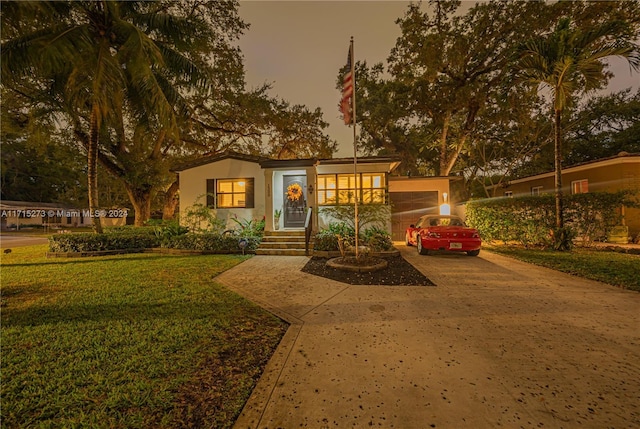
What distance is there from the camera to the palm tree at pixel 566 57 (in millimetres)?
7922

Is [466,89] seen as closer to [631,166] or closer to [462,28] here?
[462,28]

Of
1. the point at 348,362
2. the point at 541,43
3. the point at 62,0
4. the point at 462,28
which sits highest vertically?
the point at 462,28

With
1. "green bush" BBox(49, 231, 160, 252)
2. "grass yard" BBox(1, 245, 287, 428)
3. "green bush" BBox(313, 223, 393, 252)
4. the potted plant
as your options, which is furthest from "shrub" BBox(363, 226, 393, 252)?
"green bush" BBox(49, 231, 160, 252)

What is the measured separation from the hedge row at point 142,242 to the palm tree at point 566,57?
1206 cm

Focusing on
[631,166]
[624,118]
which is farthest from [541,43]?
[624,118]

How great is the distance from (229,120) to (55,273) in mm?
13339

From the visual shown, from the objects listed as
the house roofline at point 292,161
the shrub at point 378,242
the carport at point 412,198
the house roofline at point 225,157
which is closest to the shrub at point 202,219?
the house roofline at point 225,157

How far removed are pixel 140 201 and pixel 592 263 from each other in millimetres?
22183

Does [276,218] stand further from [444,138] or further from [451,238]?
[444,138]

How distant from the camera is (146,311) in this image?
4.13m

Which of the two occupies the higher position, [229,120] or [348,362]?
[229,120]

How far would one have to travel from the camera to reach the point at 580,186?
1391 cm

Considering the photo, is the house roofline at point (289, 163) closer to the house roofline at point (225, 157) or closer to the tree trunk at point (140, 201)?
the house roofline at point (225, 157)

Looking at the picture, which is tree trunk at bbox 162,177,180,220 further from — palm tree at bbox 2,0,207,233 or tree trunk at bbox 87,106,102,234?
tree trunk at bbox 87,106,102,234
